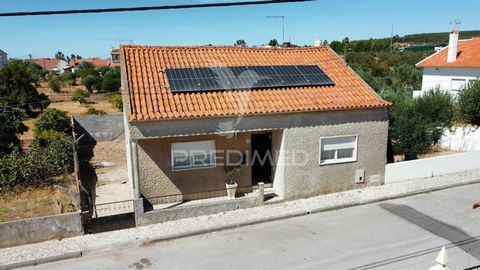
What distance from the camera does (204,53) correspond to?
1616 centimetres

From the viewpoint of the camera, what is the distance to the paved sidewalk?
1056cm

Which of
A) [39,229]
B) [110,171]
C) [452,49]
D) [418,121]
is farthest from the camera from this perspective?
[452,49]

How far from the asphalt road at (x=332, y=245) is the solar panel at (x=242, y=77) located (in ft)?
16.8

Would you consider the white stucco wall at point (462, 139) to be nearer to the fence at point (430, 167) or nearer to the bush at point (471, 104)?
the bush at point (471, 104)

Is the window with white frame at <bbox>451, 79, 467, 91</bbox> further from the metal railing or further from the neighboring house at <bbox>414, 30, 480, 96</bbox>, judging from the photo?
the metal railing

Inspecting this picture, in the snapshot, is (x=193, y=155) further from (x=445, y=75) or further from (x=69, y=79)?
(x=69, y=79)

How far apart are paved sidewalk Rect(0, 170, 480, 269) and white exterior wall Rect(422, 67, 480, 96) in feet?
52.5

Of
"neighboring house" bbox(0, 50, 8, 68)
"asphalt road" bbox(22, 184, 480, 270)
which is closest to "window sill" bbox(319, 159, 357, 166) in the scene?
"asphalt road" bbox(22, 184, 480, 270)

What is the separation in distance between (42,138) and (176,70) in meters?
11.8

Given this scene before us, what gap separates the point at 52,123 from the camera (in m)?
25.6

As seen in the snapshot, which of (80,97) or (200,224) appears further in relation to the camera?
(80,97)

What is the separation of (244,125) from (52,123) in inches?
699

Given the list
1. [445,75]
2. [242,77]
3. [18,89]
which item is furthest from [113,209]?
[18,89]

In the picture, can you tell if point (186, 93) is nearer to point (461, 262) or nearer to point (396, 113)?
point (461, 262)
